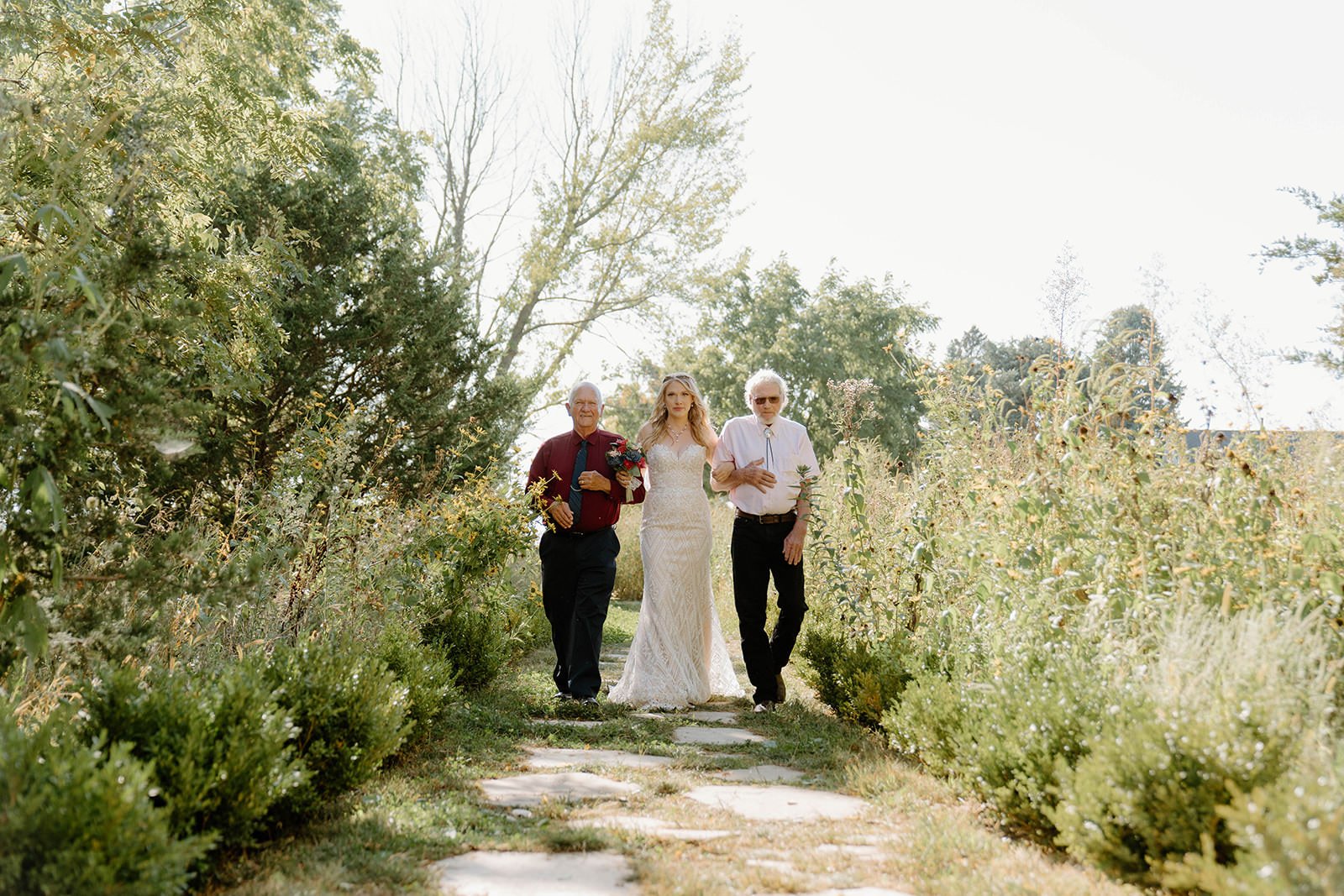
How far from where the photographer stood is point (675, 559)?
624cm

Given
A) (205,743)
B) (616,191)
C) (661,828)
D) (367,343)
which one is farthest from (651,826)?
(616,191)

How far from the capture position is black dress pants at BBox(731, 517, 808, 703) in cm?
585

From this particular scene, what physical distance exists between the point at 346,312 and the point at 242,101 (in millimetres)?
3171

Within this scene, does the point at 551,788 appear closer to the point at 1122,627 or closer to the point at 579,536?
the point at 1122,627

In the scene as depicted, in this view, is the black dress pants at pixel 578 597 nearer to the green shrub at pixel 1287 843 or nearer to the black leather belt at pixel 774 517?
the black leather belt at pixel 774 517

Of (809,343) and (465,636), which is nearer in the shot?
(465,636)

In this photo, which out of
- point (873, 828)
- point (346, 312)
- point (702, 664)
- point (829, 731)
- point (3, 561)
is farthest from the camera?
point (346, 312)

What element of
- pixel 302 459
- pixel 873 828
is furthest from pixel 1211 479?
pixel 302 459

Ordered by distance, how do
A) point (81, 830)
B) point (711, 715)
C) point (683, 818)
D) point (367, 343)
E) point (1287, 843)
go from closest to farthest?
point (1287, 843) < point (81, 830) < point (683, 818) < point (711, 715) < point (367, 343)

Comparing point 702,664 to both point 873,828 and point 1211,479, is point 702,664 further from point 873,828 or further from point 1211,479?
point 1211,479

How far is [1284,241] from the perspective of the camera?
14.2 meters

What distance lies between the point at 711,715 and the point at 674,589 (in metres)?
0.88

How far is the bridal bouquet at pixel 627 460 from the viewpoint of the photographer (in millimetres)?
6027

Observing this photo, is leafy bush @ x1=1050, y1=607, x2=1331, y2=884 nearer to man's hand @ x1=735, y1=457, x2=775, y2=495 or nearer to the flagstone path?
the flagstone path
